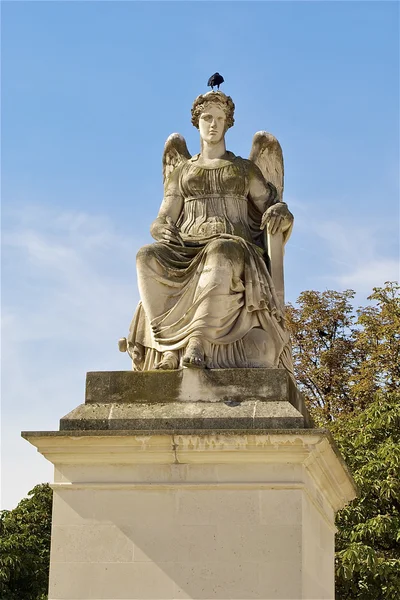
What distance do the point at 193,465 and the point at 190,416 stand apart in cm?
44

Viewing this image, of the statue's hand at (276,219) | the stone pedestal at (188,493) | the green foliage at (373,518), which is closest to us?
the stone pedestal at (188,493)

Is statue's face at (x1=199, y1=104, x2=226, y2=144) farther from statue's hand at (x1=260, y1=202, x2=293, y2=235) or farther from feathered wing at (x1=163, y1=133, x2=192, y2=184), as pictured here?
statue's hand at (x1=260, y1=202, x2=293, y2=235)

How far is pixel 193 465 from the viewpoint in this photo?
10570 mm

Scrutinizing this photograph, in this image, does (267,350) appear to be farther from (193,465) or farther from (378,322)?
(378,322)

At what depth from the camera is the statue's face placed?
42.0ft

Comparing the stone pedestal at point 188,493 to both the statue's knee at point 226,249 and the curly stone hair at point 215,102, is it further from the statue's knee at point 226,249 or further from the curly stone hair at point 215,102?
the curly stone hair at point 215,102

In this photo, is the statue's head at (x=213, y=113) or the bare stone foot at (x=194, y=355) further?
the statue's head at (x=213, y=113)

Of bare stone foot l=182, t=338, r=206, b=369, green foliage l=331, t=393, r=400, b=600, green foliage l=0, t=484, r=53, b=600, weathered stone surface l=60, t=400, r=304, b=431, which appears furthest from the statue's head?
green foliage l=0, t=484, r=53, b=600

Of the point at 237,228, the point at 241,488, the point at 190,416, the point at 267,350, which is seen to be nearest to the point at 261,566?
the point at 241,488

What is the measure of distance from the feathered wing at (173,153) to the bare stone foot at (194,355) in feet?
9.45

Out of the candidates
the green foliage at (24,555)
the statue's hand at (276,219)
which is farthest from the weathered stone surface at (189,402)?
the green foliage at (24,555)

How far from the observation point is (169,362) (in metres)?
11.3

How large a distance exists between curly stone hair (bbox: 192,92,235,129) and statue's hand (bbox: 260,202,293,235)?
126 cm

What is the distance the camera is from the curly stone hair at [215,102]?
12.8 meters
